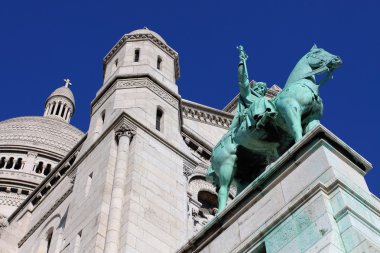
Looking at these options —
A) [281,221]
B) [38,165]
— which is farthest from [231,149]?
[38,165]

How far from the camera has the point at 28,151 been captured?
51188 mm

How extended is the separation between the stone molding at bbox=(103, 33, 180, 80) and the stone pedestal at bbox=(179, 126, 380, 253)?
1335cm

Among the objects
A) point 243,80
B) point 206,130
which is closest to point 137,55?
point 206,130

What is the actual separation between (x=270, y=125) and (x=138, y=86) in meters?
9.46

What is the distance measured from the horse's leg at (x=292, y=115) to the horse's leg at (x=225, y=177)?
5.00ft

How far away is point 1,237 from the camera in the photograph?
24250 mm

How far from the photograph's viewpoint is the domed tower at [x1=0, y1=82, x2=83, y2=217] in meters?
46.0

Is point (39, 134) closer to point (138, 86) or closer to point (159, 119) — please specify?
point (138, 86)

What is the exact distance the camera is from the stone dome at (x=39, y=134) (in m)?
52.1

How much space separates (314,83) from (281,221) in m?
3.75

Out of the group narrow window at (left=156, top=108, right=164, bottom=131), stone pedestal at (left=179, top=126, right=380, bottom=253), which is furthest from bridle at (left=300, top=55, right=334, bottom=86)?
narrow window at (left=156, top=108, right=164, bottom=131)

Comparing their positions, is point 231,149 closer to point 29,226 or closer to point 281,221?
point 281,221

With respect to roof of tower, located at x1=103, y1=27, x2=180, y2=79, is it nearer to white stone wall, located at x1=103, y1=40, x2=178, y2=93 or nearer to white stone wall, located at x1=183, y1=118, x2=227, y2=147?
white stone wall, located at x1=103, y1=40, x2=178, y2=93

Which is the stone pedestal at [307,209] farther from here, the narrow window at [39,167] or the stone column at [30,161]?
the narrow window at [39,167]
